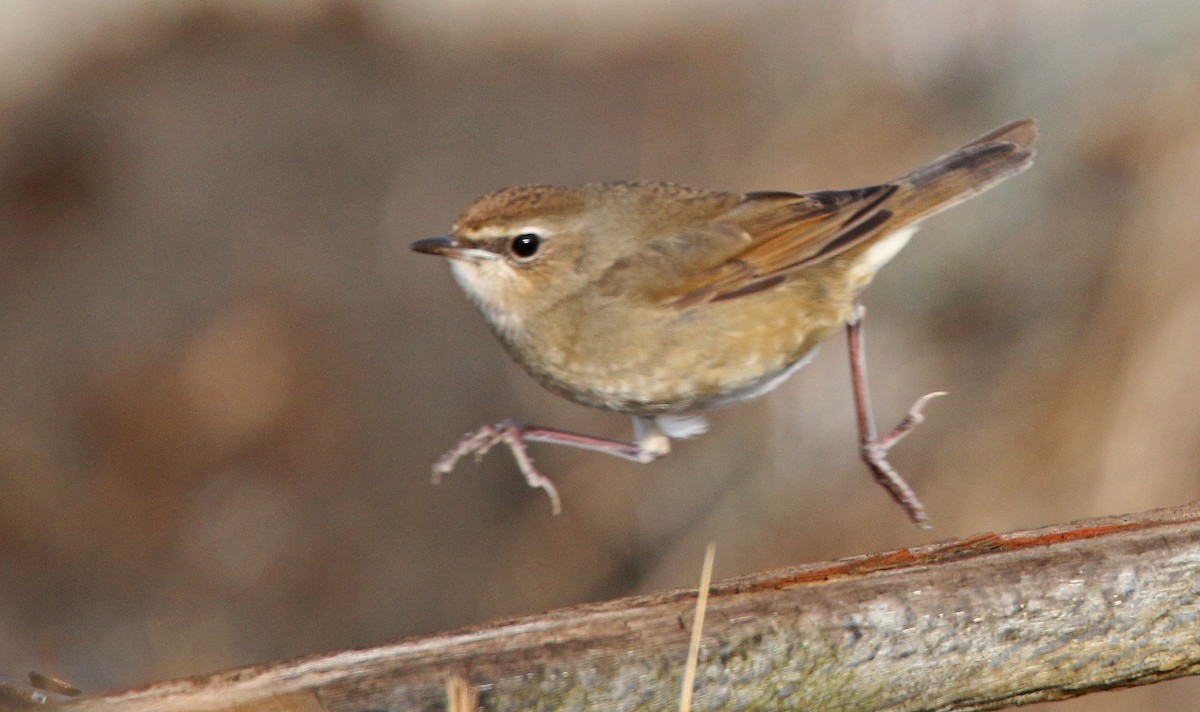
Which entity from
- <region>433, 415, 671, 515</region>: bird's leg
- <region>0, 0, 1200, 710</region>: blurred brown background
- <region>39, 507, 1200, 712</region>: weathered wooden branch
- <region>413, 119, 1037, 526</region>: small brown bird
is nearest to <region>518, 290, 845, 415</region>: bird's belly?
<region>413, 119, 1037, 526</region>: small brown bird

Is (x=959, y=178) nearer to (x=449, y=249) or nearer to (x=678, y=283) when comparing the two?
(x=678, y=283)

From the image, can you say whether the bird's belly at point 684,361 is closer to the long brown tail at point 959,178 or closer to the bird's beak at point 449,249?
the bird's beak at point 449,249

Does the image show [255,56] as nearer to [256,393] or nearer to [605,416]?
[256,393]

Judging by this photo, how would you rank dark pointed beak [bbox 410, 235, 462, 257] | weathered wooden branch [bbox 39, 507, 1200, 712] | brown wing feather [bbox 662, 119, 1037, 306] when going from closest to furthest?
1. weathered wooden branch [bbox 39, 507, 1200, 712]
2. dark pointed beak [bbox 410, 235, 462, 257]
3. brown wing feather [bbox 662, 119, 1037, 306]

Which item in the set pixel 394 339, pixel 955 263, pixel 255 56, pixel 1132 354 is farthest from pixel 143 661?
pixel 1132 354

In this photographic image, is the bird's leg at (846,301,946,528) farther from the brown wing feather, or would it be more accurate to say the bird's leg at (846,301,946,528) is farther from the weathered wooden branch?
the weathered wooden branch

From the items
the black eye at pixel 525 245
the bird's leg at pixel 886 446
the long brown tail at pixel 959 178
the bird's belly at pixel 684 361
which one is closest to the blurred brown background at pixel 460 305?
the long brown tail at pixel 959 178
